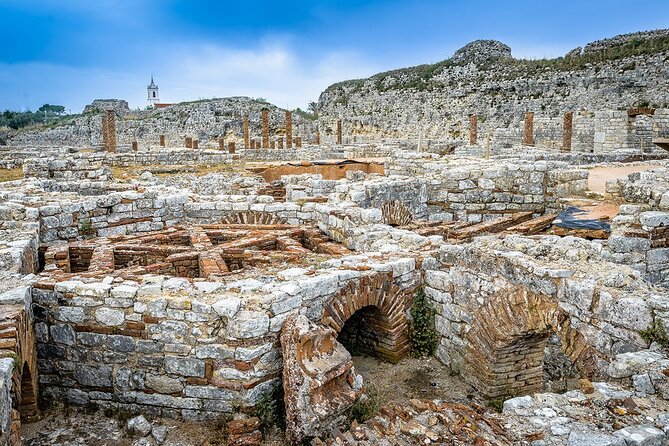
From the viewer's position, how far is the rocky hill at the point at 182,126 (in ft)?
159

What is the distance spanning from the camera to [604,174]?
13.5 m

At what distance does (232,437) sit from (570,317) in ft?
11.0

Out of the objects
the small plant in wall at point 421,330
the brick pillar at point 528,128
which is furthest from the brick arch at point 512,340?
the brick pillar at point 528,128

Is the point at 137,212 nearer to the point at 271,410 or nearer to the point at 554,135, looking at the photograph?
the point at 271,410

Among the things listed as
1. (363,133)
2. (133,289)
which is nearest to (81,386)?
(133,289)

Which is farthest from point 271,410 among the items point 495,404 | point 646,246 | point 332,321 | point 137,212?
point 137,212

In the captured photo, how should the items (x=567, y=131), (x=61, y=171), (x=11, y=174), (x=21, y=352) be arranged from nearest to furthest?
(x=21, y=352) < (x=61, y=171) < (x=11, y=174) < (x=567, y=131)

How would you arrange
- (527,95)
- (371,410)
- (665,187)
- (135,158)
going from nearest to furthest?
(371,410), (665,187), (135,158), (527,95)

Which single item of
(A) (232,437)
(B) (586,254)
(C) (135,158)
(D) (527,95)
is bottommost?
(A) (232,437)

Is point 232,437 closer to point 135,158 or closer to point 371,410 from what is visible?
point 371,410

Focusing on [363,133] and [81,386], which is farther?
[363,133]

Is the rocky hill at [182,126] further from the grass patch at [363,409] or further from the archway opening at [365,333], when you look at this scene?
the grass patch at [363,409]

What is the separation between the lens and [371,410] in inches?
216

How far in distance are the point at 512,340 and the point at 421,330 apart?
4.29ft
